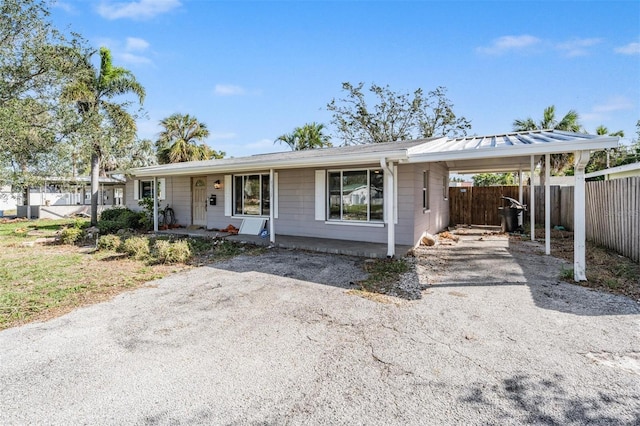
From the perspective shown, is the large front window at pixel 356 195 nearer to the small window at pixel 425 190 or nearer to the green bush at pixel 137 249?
the small window at pixel 425 190

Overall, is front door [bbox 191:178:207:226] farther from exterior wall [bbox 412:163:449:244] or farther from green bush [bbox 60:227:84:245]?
exterior wall [bbox 412:163:449:244]

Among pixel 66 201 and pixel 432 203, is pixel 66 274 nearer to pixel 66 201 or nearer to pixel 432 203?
pixel 432 203

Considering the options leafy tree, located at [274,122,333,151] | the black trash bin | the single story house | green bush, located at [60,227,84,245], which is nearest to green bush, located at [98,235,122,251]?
green bush, located at [60,227,84,245]

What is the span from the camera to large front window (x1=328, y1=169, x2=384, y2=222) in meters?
8.52

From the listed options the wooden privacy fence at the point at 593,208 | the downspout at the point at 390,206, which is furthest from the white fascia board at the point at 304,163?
the wooden privacy fence at the point at 593,208

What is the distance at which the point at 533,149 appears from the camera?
17.0ft

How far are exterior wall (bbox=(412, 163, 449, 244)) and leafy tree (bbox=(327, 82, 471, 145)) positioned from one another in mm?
11447

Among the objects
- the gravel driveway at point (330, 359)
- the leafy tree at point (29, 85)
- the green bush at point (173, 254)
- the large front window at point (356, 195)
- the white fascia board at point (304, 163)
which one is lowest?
the gravel driveway at point (330, 359)

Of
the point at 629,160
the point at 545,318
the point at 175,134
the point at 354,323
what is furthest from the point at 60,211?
the point at 629,160

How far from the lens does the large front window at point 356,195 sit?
8516mm

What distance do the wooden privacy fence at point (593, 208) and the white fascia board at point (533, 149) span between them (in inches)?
95.5

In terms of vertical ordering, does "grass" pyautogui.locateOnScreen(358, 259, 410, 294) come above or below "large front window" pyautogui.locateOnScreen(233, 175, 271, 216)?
below

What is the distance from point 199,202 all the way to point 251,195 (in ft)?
9.71

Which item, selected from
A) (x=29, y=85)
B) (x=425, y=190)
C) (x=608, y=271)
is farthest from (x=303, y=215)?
(x=608, y=271)
